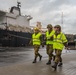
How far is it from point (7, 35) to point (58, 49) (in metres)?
28.9

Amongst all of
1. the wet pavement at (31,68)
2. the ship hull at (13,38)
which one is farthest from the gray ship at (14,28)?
the wet pavement at (31,68)

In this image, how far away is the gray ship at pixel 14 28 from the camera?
38.2m

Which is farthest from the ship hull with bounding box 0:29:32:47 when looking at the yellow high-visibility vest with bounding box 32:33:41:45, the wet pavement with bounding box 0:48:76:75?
the yellow high-visibility vest with bounding box 32:33:41:45

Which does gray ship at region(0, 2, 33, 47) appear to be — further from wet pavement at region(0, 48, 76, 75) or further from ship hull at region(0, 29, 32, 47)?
wet pavement at region(0, 48, 76, 75)

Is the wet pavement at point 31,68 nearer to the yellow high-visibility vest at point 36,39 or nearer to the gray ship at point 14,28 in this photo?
the yellow high-visibility vest at point 36,39

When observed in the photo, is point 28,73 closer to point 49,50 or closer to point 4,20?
point 49,50

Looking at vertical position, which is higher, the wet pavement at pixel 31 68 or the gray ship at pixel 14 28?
the gray ship at pixel 14 28

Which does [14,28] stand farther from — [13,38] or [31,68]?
[31,68]

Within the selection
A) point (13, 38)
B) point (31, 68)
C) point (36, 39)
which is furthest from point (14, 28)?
point (31, 68)

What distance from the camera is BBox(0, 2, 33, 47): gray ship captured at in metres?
38.2

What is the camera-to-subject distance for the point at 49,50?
479 inches

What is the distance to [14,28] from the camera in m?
42.4

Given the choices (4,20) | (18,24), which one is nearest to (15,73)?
(4,20)

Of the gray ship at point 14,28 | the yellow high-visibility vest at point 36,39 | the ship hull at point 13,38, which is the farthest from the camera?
the gray ship at point 14,28
